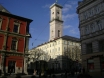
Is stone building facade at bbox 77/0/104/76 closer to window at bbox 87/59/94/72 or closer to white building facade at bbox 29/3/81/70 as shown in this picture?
window at bbox 87/59/94/72

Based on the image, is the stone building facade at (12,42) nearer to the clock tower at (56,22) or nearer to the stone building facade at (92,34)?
the stone building facade at (92,34)

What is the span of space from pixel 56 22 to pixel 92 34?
5595 cm

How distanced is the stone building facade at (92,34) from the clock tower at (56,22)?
50.0 metres

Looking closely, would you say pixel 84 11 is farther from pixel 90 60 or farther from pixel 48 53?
pixel 48 53

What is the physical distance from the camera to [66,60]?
67.1m

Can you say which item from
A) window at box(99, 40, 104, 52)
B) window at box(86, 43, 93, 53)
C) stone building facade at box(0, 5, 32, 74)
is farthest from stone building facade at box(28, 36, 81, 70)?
window at box(99, 40, 104, 52)

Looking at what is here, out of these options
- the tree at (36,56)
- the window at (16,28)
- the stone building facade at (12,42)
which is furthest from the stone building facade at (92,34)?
the tree at (36,56)

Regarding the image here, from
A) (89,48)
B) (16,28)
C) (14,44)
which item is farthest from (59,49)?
(89,48)

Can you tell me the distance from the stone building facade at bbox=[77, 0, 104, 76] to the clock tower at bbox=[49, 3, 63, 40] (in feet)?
164

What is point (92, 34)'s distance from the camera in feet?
91.7

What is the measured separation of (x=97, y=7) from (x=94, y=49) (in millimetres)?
8069

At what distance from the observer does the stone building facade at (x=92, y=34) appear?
25844mm

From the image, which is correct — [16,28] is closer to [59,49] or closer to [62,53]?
[62,53]

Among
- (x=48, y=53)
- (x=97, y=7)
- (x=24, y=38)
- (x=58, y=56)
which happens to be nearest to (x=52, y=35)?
(x=48, y=53)
